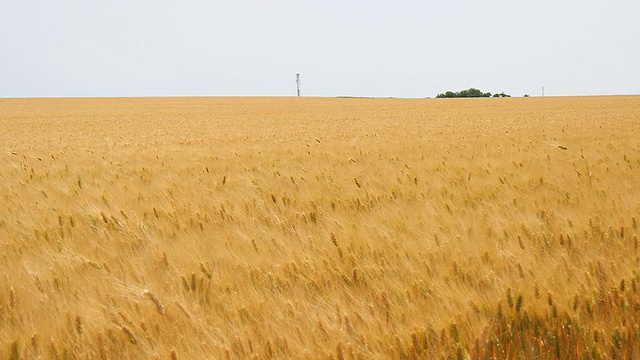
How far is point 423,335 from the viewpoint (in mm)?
1333

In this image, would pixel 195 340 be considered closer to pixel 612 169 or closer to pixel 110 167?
pixel 612 169

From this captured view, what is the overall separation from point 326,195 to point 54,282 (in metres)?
2.01

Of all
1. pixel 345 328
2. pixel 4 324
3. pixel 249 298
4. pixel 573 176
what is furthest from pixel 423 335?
pixel 573 176

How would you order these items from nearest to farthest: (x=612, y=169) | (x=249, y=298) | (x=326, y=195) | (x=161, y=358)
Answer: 1. (x=161, y=358)
2. (x=249, y=298)
3. (x=326, y=195)
4. (x=612, y=169)

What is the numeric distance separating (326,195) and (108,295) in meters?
1.97

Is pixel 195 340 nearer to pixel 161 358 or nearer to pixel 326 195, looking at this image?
pixel 161 358

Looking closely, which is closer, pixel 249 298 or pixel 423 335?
pixel 423 335

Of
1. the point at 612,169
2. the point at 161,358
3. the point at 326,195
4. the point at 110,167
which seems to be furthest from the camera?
the point at 110,167

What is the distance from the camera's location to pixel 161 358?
1.30 meters

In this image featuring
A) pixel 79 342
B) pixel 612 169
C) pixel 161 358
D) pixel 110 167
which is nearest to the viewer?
pixel 161 358

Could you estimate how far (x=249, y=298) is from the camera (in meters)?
1.69

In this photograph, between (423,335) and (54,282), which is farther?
(54,282)

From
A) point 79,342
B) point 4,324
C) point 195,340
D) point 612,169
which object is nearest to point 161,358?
point 195,340

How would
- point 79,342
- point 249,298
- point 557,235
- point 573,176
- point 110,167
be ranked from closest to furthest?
point 79,342, point 249,298, point 557,235, point 573,176, point 110,167
